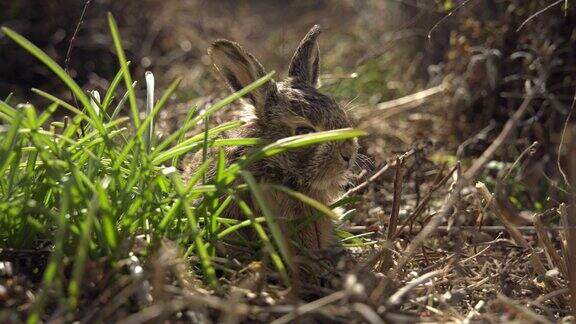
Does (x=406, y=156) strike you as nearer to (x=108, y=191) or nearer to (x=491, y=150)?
(x=491, y=150)

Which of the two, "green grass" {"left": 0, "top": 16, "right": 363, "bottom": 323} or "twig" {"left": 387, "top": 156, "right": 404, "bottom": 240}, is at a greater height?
"green grass" {"left": 0, "top": 16, "right": 363, "bottom": 323}

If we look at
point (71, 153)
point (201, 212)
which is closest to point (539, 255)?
point (201, 212)

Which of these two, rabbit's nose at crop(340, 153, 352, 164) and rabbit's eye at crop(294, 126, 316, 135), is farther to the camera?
rabbit's eye at crop(294, 126, 316, 135)

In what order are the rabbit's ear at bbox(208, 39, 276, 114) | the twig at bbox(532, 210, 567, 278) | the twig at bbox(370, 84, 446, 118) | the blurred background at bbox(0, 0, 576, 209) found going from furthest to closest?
the twig at bbox(370, 84, 446, 118), the blurred background at bbox(0, 0, 576, 209), the rabbit's ear at bbox(208, 39, 276, 114), the twig at bbox(532, 210, 567, 278)

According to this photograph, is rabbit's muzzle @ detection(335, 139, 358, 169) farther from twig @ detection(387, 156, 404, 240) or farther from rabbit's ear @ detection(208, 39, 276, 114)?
rabbit's ear @ detection(208, 39, 276, 114)

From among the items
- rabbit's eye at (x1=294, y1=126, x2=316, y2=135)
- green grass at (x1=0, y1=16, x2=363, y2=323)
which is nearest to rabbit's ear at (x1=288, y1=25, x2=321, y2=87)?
rabbit's eye at (x1=294, y1=126, x2=316, y2=135)

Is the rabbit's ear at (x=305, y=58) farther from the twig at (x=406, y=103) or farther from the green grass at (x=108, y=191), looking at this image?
the twig at (x=406, y=103)

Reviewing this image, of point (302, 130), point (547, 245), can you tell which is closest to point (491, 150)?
point (547, 245)

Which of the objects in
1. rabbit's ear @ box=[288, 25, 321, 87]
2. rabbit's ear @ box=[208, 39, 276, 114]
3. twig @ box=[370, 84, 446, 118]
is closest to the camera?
rabbit's ear @ box=[208, 39, 276, 114]
